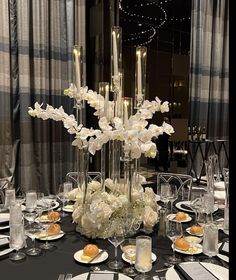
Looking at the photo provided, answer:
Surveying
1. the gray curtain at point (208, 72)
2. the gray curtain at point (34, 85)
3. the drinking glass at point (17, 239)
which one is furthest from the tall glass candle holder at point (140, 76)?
the gray curtain at point (208, 72)

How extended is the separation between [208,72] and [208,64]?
0.10 metres

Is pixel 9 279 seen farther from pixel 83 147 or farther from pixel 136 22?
pixel 136 22

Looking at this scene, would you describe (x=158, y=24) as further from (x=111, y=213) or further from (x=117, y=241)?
(x=117, y=241)

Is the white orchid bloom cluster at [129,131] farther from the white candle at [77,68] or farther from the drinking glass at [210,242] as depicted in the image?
the drinking glass at [210,242]

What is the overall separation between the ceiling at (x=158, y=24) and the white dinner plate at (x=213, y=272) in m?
3.58

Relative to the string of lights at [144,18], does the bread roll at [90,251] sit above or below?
below

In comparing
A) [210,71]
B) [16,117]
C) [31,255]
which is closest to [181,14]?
[210,71]

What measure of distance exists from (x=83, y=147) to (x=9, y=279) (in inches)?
25.7

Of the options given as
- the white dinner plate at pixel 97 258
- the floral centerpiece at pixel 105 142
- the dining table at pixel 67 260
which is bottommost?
the dining table at pixel 67 260

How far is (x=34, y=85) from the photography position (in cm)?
292

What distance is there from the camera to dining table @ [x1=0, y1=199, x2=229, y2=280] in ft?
3.77

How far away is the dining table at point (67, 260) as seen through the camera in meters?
1.15

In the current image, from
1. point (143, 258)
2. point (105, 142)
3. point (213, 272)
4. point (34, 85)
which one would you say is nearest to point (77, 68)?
point (105, 142)

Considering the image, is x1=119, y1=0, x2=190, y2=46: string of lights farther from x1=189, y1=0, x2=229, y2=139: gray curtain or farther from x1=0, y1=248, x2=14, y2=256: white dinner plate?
x1=0, y1=248, x2=14, y2=256: white dinner plate
